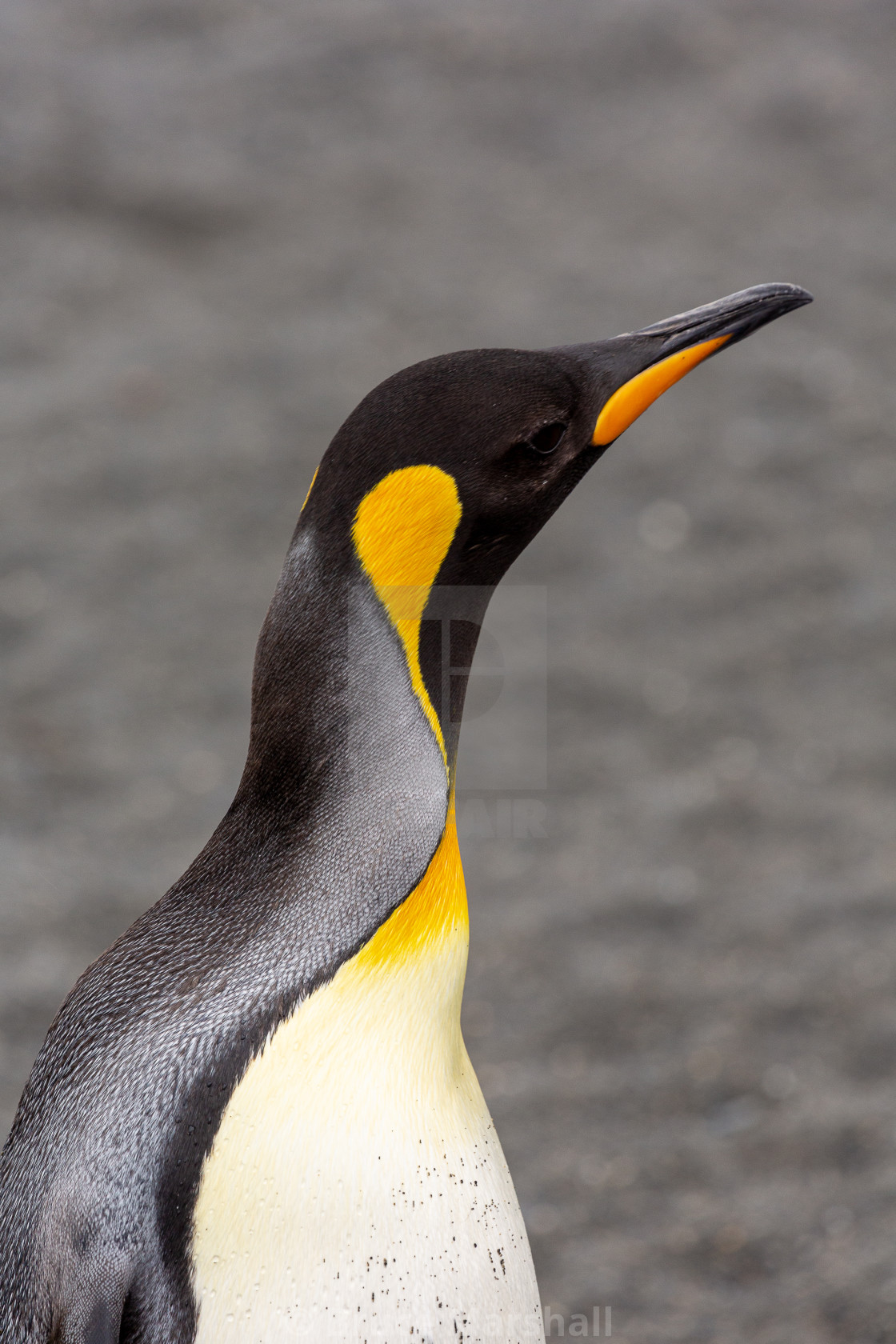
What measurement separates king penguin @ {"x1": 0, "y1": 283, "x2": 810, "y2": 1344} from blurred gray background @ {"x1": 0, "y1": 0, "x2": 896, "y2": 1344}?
41.8 inches

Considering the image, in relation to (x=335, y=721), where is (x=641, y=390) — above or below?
above

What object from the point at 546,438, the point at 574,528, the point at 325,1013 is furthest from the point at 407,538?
the point at 574,528

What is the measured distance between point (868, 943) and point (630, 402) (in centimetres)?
177

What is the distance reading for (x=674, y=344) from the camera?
61.7 inches

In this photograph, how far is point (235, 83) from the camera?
588 cm

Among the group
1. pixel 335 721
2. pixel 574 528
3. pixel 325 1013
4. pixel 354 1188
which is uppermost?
pixel 574 528

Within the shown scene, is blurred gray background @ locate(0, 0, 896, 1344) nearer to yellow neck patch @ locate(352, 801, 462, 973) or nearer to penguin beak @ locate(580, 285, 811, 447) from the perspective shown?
yellow neck patch @ locate(352, 801, 462, 973)

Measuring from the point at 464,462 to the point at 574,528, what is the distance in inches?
108

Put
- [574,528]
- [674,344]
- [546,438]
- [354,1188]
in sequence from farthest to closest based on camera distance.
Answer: [574,528], [674,344], [546,438], [354,1188]

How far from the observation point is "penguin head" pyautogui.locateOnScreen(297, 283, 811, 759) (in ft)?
4.39

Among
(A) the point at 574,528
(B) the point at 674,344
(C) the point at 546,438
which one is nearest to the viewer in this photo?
(C) the point at 546,438

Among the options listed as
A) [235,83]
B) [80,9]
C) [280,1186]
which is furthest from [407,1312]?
[80,9]

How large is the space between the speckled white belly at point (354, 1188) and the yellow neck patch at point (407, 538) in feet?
1.13

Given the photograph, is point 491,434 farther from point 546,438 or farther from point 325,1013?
point 325,1013
